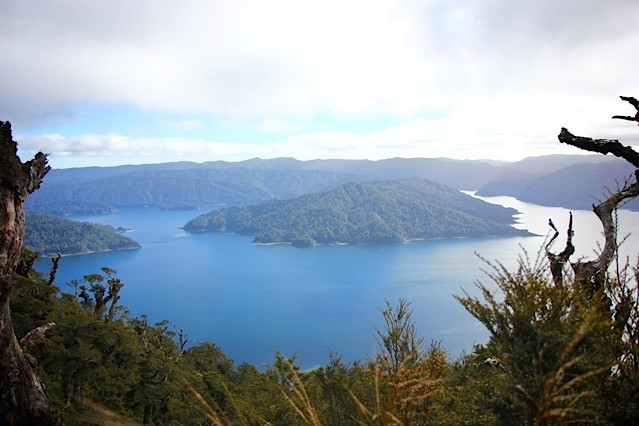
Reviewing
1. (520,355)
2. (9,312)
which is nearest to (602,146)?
(520,355)

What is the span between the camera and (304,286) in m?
73.1

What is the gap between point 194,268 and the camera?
288ft

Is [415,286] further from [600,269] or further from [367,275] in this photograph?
[600,269]

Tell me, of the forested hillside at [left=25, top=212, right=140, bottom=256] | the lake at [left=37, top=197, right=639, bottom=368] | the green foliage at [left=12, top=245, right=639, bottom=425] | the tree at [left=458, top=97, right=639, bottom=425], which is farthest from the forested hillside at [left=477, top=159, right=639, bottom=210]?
the tree at [left=458, top=97, right=639, bottom=425]

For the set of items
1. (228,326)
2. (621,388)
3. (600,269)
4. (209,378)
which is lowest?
(228,326)

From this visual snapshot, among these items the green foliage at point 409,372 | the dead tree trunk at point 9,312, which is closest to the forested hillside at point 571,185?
the green foliage at point 409,372

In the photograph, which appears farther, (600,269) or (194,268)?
(194,268)

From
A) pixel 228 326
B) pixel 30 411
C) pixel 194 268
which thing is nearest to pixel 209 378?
pixel 30 411

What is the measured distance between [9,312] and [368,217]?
140m

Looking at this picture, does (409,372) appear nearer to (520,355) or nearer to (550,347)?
(520,355)

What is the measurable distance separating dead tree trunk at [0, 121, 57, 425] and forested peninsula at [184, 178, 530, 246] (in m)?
116

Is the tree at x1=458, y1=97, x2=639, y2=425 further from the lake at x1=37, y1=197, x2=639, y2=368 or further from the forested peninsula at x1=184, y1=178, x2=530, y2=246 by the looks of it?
the forested peninsula at x1=184, y1=178, x2=530, y2=246

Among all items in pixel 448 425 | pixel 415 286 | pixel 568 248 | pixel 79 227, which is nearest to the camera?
pixel 448 425

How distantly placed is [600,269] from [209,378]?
1201 centimetres
